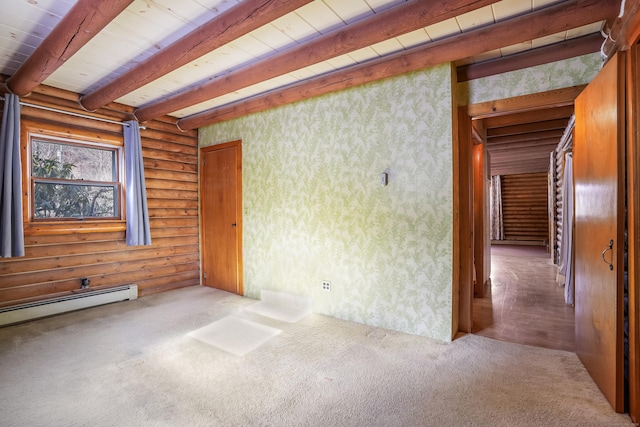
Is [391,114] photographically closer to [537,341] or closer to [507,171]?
[537,341]

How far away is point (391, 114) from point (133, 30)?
7.51 ft

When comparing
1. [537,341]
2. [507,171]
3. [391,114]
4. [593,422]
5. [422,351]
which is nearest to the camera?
[593,422]

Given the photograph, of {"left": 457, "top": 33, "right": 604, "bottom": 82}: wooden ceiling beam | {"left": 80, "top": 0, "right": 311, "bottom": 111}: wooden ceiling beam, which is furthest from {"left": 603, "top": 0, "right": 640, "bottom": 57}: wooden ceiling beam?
{"left": 80, "top": 0, "right": 311, "bottom": 111}: wooden ceiling beam

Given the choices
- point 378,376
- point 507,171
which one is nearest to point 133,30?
point 378,376

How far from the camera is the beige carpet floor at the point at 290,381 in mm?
1779

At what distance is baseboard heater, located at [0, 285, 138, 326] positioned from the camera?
3.15 metres

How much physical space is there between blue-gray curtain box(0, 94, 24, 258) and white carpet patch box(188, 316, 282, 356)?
6.56 ft

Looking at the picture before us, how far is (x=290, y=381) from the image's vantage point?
2.14 metres

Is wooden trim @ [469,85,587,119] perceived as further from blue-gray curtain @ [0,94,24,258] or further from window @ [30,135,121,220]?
blue-gray curtain @ [0,94,24,258]

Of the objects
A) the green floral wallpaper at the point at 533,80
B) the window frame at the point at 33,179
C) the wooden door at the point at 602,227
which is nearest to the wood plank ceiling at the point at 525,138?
the green floral wallpaper at the point at 533,80

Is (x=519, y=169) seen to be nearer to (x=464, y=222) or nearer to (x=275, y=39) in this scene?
(x=464, y=222)

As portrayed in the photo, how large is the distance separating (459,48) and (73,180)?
Answer: 435 cm

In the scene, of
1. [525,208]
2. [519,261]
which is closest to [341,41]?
[519,261]

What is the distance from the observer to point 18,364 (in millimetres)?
2389
